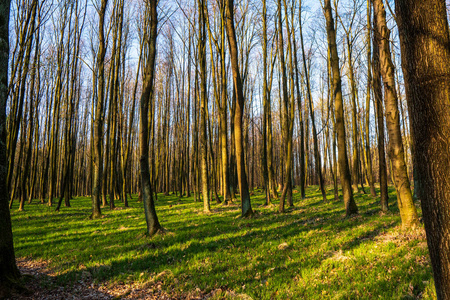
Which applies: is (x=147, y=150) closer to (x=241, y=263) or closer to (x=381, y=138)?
(x=241, y=263)

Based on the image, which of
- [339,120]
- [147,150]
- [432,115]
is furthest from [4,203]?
[339,120]

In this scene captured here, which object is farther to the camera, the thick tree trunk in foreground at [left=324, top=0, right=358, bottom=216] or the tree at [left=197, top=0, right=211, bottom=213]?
the tree at [left=197, top=0, right=211, bottom=213]

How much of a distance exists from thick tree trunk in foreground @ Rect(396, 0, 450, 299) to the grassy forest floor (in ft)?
5.80

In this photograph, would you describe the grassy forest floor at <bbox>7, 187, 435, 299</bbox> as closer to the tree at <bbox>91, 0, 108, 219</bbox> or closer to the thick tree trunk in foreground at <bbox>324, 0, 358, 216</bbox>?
the thick tree trunk in foreground at <bbox>324, 0, 358, 216</bbox>

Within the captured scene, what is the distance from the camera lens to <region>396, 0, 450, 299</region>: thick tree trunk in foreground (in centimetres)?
185

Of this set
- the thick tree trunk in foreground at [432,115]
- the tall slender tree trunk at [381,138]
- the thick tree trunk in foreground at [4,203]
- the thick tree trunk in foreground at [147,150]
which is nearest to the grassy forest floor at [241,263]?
the thick tree trunk in foreground at [4,203]

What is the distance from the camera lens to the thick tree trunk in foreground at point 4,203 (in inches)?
155

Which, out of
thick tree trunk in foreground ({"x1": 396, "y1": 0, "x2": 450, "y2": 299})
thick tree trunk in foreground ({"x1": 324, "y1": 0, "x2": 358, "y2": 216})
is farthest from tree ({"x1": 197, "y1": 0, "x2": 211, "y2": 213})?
thick tree trunk in foreground ({"x1": 396, "y1": 0, "x2": 450, "y2": 299})

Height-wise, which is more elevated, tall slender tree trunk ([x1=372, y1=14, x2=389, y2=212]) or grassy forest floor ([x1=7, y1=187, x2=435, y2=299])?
tall slender tree trunk ([x1=372, y1=14, x2=389, y2=212])

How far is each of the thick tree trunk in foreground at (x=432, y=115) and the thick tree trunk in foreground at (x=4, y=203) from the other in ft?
17.8

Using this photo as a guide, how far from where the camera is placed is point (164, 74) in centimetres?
2880

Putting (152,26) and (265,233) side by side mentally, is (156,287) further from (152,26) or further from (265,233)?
(152,26)

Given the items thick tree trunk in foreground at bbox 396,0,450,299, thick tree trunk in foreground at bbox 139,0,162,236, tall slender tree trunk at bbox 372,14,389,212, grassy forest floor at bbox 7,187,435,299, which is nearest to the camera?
thick tree trunk in foreground at bbox 396,0,450,299

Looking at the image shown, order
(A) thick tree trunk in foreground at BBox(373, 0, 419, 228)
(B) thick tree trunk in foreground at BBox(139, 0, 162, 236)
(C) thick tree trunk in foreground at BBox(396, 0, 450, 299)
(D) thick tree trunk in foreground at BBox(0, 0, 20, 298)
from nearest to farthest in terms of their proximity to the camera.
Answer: (C) thick tree trunk in foreground at BBox(396, 0, 450, 299), (D) thick tree trunk in foreground at BBox(0, 0, 20, 298), (A) thick tree trunk in foreground at BBox(373, 0, 419, 228), (B) thick tree trunk in foreground at BBox(139, 0, 162, 236)
